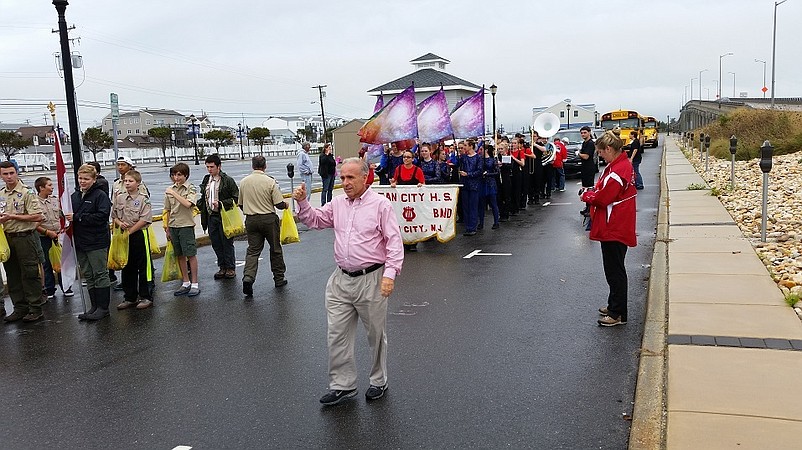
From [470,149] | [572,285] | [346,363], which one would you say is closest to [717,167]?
[470,149]

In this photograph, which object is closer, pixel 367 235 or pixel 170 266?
pixel 367 235

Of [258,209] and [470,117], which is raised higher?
[470,117]

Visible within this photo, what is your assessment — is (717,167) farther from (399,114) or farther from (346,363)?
(346,363)

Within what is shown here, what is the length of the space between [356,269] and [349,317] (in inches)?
15.3

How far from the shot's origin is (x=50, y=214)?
29.2 ft

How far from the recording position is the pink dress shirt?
4961 mm

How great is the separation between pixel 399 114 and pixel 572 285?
4.99m

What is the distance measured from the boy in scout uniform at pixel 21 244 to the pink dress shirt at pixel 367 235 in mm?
4729

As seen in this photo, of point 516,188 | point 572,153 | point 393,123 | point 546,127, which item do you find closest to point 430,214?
point 393,123

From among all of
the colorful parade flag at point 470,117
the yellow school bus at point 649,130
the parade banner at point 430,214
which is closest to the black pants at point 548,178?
the colorful parade flag at point 470,117

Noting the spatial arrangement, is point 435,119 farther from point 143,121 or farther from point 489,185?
point 143,121

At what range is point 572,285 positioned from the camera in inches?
340

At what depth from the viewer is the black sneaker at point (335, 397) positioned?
16.6 feet

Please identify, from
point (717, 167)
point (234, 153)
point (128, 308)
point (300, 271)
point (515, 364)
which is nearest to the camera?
point (515, 364)
